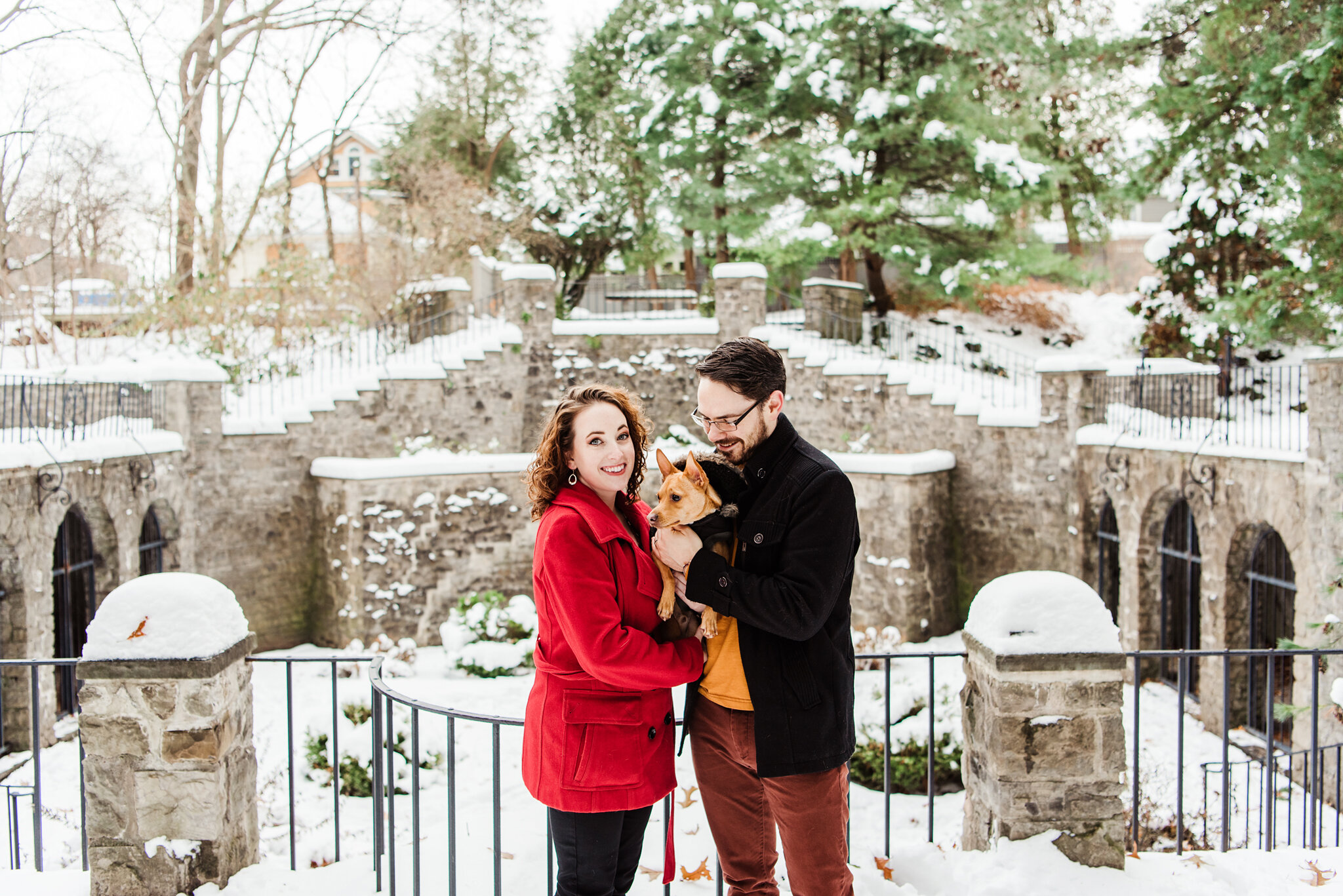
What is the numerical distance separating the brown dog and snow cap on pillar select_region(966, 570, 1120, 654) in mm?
1279

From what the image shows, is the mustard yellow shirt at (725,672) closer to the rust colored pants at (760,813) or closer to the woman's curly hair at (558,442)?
the rust colored pants at (760,813)

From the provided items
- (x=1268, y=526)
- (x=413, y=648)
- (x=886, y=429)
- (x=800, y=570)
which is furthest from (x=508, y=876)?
(x=886, y=429)

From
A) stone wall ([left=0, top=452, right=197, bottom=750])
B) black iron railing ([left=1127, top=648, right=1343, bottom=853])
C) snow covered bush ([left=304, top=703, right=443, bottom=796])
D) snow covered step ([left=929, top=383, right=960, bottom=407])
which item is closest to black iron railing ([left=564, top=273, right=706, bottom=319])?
snow covered step ([left=929, top=383, right=960, bottom=407])

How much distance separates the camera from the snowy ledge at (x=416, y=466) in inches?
432

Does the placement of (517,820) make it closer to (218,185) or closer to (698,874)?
(698,874)

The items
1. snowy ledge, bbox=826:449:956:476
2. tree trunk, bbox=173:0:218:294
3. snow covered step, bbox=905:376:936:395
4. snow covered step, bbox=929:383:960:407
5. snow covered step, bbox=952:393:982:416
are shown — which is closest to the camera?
snowy ledge, bbox=826:449:956:476

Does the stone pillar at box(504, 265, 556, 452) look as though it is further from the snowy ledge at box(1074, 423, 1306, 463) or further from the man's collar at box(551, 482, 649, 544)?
the man's collar at box(551, 482, 649, 544)

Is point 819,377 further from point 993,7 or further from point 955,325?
point 993,7

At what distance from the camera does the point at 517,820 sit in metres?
4.72

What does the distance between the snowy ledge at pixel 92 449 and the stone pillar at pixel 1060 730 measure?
885 cm

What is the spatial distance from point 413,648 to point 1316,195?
11.3 metres

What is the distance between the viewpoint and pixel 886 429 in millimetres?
13039

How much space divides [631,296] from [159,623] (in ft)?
51.4

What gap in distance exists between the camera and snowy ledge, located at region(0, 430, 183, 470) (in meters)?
8.08
